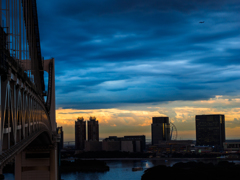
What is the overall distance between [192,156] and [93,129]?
64228mm

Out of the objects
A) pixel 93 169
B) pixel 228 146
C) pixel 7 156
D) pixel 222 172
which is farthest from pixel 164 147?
pixel 7 156

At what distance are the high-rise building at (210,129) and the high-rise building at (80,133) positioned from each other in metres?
49.0

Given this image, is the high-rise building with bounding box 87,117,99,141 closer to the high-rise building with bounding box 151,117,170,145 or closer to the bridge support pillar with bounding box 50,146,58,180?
the high-rise building with bounding box 151,117,170,145

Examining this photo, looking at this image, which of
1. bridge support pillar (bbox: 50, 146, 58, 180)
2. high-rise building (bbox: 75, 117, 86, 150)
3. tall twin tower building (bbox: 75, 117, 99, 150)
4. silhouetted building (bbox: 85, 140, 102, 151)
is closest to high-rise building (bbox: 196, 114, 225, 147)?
tall twin tower building (bbox: 75, 117, 99, 150)

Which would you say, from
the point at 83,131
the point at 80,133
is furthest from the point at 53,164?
the point at 83,131

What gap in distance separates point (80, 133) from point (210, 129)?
56976 millimetres

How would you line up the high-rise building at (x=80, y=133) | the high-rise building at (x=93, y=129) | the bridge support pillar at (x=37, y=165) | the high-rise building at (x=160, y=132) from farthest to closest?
the high-rise building at (x=160, y=132) < the high-rise building at (x=93, y=129) < the high-rise building at (x=80, y=133) < the bridge support pillar at (x=37, y=165)

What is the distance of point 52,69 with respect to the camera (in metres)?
30.8

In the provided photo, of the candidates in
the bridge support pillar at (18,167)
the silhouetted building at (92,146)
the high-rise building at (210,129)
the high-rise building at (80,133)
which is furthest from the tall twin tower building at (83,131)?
the bridge support pillar at (18,167)

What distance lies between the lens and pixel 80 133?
158 metres

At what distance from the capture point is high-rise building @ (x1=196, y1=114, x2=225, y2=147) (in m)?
159

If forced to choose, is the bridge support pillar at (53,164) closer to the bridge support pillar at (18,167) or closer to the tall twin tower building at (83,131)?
the bridge support pillar at (18,167)

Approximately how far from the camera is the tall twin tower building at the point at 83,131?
156 m

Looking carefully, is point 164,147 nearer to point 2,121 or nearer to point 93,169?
point 93,169
